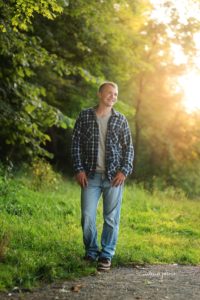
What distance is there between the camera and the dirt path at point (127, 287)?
603cm

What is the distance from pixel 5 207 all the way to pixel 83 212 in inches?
141

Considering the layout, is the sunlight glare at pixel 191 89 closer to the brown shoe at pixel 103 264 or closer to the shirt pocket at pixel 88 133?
the shirt pocket at pixel 88 133

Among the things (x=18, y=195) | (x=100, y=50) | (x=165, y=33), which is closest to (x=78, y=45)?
(x=100, y=50)

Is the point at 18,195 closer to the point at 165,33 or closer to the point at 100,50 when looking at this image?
the point at 100,50

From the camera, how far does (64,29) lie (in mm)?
18125

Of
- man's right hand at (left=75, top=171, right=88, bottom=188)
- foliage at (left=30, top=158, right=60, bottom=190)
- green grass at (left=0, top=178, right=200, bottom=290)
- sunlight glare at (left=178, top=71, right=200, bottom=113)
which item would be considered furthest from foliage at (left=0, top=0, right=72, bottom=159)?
sunlight glare at (left=178, top=71, right=200, bottom=113)

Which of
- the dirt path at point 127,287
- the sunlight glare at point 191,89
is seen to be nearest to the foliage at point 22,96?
the dirt path at point 127,287

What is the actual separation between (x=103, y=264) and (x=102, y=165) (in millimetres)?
1288

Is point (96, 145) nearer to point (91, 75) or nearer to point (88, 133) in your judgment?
point (88, 133)

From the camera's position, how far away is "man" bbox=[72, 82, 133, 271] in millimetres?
7316

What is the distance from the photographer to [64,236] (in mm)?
8898

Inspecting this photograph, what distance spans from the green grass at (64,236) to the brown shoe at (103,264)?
0.15 meters

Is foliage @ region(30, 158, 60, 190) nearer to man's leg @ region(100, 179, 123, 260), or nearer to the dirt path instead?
man's leg @ region(100, 179, 123, 260)

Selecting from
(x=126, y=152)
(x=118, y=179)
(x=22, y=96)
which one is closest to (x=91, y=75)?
(x=22, y=96)
